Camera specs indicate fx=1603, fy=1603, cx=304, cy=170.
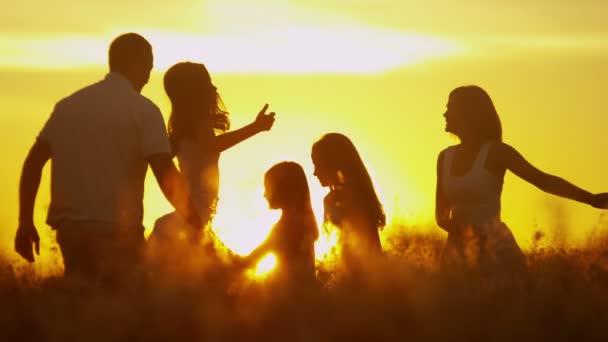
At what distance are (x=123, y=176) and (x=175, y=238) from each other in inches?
55.4

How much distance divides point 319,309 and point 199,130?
9.08ft

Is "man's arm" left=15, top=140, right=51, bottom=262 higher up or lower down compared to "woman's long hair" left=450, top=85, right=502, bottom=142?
lower down

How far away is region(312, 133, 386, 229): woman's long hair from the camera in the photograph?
1112 centimetres

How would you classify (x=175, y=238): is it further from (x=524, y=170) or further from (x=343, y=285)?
(x=524, y=170)

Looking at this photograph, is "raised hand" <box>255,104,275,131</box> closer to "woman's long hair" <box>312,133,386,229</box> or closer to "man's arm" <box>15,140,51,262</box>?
"woman's long hair" <box>312,133,386,229</box>

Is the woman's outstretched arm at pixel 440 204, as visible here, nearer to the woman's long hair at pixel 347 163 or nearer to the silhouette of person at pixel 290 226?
the woman's long hair at pixel 347 163

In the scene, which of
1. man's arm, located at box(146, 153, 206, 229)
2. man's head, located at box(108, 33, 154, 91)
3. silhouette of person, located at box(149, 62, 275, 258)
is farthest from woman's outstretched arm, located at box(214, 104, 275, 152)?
man's arm, located at box(146, 153, 206, 229)

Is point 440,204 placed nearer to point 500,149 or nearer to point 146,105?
point 500,149

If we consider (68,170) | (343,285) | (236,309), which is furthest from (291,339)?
(68,170)

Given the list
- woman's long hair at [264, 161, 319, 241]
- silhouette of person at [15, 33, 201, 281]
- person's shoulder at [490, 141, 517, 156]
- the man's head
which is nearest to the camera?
silhouette of person at [15, 33, 201, 281]

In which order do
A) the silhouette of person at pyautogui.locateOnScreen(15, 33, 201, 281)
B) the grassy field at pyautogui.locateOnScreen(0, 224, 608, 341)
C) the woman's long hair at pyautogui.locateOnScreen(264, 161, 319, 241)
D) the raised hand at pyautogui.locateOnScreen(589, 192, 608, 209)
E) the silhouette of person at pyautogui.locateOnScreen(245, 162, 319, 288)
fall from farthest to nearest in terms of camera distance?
the raised hand at pyautogui.locateOnScreen(589, 192, 608, 209), the woman's long hair at pyautogui.locateOnScreen(264, 161, 319, 241), the silhouette of person at pyautogui.locateOnScreen(245, 162, 319, 288), the silhouette of person at pyautogui.locateOnScreen(15, 33, 201, 281), the grassy field at pyautogui.locateOnScreen(0, 224, 608, 341)

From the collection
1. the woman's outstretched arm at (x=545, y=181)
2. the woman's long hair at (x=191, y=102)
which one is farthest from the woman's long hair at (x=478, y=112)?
the woman's long hair at (x=191, y=102)

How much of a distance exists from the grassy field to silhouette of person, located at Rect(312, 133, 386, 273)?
0.97 m

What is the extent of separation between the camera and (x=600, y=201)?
1130 cm
